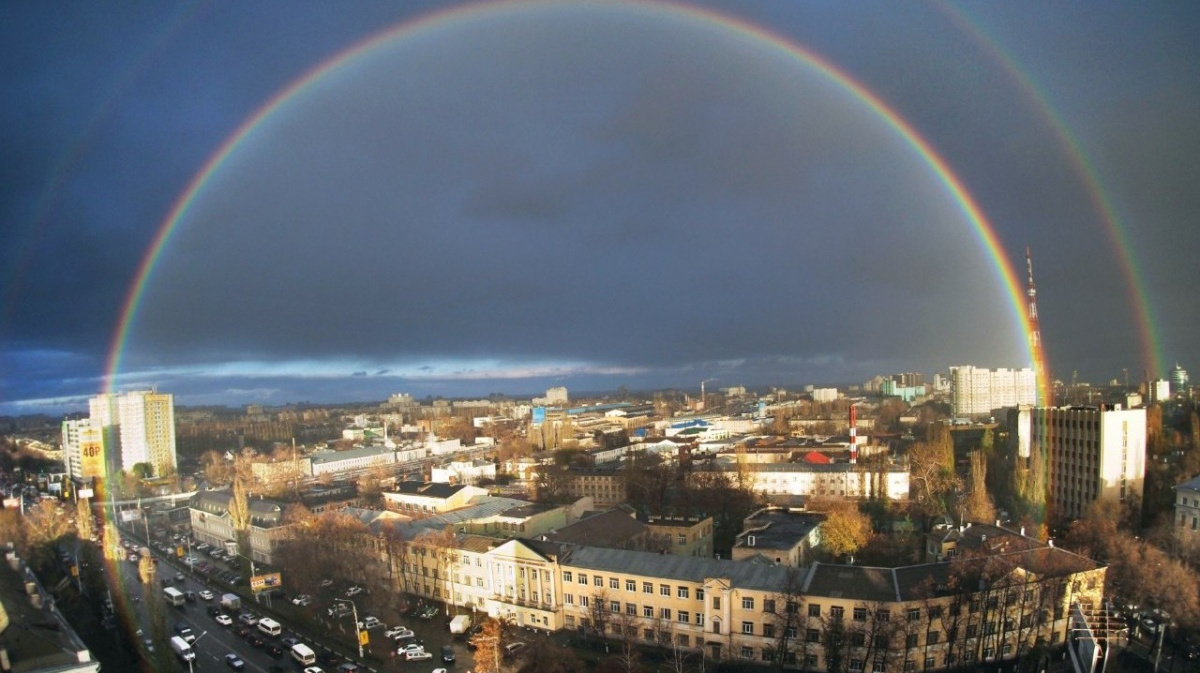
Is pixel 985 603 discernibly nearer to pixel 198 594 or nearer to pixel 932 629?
pixel 932 629

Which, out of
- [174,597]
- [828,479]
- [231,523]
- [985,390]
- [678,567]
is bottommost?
[985,390]

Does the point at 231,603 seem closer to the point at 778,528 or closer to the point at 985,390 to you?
the point at 778,528

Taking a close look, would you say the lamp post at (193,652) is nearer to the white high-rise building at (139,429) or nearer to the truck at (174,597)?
the truck at (174,597)

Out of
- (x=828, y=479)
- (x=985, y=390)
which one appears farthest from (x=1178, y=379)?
(x=828, y=479)

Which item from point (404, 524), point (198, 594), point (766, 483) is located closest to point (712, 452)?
point (766, 483)

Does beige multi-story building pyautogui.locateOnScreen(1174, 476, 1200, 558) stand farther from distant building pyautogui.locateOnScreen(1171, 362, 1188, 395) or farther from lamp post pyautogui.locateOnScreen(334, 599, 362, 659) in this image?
distant building pyautogui.locateOnScreen(1171, 362, 1188, 395)

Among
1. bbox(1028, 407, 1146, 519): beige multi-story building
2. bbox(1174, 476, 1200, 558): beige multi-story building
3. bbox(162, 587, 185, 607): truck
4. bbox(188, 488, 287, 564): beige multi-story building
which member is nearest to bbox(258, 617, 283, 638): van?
bbox(162, 587, 185, 607): truck
